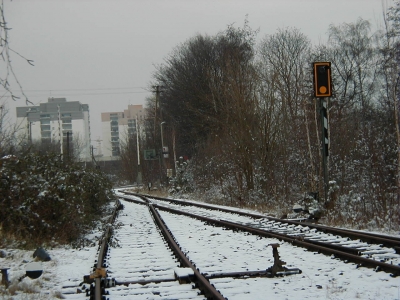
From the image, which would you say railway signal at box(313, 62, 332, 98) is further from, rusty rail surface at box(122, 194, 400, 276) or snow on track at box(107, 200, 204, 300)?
snow on track at box(107, 200, 204, 300)

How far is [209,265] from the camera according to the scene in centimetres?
802

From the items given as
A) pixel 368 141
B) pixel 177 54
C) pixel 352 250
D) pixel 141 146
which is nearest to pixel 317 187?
pixel 368 141

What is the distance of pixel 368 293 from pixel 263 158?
1862cm

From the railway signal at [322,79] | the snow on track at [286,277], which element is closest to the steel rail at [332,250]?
the snow on track at [286,277]

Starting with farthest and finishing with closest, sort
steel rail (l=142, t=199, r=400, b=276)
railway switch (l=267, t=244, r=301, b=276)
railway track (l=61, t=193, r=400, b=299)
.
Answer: railway switch (l=267, t=244, r=301, b=276) → steel rail (l=142, t=199, r=400, b=276) → railway track (l=61, t=193, r=400, b=299)

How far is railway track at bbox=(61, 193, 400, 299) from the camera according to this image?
6.27 m

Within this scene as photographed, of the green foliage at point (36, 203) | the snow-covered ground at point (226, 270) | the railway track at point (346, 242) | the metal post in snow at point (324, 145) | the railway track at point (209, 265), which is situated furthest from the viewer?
the metal post in snow at point (324, 145)

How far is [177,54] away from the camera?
167 ft

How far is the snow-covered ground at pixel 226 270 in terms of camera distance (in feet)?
19.8

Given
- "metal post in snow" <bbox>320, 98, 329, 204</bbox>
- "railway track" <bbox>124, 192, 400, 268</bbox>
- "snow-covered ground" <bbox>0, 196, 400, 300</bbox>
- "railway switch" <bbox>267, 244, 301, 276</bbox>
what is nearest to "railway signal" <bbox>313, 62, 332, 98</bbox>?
"metal post in snow" <bbox>320, 98, 329, 204</bbox>

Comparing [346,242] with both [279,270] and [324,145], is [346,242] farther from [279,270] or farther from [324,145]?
[324,145]

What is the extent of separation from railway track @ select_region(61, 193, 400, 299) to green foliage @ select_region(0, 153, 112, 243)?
127cm

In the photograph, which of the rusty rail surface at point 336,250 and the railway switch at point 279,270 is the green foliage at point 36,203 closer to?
the rusty rail surface at point 336,250

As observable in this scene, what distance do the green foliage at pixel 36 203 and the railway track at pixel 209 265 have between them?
1267 mm
